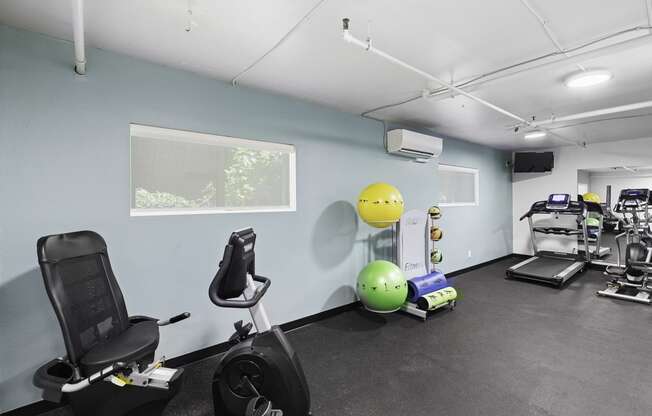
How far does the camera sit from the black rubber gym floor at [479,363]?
6.54 ft

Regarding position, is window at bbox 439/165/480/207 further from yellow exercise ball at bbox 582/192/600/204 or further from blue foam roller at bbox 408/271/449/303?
yellow exercise ball at bbox 582/192/600/204

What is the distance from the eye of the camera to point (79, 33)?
5.20 ft

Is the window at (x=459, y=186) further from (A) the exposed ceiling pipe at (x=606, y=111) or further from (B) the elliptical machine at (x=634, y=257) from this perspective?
(B) the elliptical machine at (x=634, y=257)

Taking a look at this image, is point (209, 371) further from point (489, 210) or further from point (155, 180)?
point (489, 210)

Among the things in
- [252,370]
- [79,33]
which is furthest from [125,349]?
[79,33]

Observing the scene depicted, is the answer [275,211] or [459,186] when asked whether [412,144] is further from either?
[459,186]

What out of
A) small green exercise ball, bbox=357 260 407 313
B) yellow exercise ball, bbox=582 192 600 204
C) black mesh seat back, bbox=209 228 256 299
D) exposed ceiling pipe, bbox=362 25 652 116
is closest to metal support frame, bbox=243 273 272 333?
black mesh seat back, bbox=209 228 256 299

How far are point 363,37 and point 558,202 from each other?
16.9 feet

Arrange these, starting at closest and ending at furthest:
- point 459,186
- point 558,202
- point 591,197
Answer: point 558,202, point 459,186, point 591,197

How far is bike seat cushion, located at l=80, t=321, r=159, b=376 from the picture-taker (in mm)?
1465

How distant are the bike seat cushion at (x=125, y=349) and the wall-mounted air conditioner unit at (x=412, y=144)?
3.32 metres

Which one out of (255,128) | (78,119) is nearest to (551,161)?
(255,128)

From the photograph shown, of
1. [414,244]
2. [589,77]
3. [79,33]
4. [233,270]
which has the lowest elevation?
[414,244]

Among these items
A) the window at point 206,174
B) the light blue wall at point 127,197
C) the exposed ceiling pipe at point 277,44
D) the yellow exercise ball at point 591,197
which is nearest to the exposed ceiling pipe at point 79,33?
the light blue wall at point 127,197
